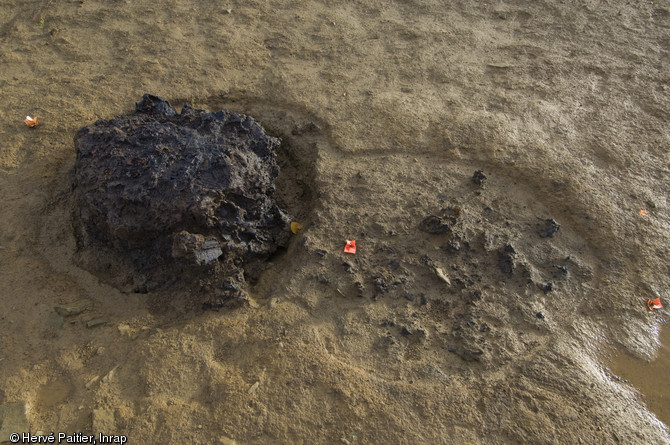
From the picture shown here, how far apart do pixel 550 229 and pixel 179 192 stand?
2195 millimetres

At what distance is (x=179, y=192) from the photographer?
8.55 ft

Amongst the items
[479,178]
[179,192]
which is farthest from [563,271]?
[179,192]

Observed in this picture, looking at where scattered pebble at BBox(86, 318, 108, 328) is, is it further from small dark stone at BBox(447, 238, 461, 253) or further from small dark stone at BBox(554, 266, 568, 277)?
small dark stone at BBox(554, 266, 568, 277)

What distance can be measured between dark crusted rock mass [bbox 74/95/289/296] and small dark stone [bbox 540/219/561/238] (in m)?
1.58

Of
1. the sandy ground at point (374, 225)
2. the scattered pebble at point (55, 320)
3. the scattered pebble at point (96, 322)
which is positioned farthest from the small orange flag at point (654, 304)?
the scattered pebble at point (55, 320)

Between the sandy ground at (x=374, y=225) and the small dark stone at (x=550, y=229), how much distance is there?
43 millimetres

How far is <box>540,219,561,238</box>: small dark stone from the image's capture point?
3.04 meters

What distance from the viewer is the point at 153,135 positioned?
9.16 feet

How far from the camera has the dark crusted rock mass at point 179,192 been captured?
2.63 m

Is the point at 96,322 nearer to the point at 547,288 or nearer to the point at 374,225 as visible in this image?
the point at 374,225

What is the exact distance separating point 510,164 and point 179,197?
2.18m

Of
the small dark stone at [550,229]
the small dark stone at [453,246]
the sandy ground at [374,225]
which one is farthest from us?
the small dark stone at [550,229]

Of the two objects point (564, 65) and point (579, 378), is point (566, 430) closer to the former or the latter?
point (579, 378)

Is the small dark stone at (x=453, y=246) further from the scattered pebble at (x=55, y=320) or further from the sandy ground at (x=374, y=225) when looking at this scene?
the scattered pebble at (x=55, y=320)
